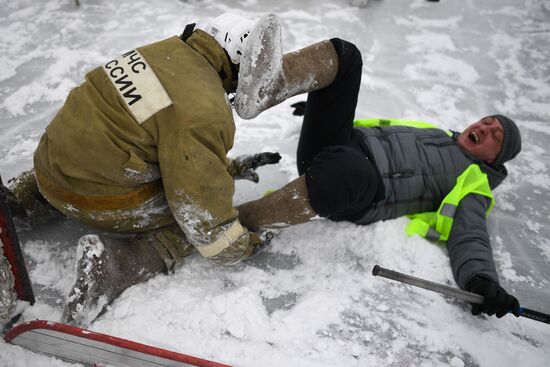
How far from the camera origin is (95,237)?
4.64 ft

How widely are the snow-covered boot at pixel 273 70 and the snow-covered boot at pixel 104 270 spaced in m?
0.63

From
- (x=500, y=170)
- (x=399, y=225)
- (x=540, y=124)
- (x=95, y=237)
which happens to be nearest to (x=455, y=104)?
(x=540, y=124)

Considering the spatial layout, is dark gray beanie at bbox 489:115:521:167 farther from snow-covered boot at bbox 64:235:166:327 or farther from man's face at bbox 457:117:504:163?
snow-covered boot at bbox 64:235:166:327

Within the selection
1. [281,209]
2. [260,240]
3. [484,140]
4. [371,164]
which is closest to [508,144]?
[484,140]

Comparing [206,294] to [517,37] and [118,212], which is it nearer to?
[118,212]

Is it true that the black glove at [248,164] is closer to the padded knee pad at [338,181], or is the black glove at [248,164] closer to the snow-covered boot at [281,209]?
the snow-covered boot at [281,209]

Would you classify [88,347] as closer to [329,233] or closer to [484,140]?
[329,233]

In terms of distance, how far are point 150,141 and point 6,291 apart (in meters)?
0.64

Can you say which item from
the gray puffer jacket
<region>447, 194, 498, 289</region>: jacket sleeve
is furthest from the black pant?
<region>447, 194, 498, 289</region>: jacket sleeve

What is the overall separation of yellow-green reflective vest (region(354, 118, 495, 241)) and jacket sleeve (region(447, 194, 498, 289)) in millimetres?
25

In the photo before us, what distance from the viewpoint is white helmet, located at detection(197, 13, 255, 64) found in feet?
4.51

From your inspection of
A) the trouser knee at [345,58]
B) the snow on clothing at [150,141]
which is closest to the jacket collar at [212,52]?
the snow on clothing at [150,141]

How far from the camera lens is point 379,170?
6.25 ft

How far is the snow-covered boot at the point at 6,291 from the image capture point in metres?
1.24
